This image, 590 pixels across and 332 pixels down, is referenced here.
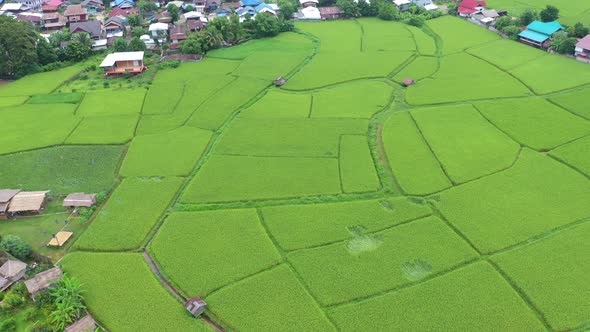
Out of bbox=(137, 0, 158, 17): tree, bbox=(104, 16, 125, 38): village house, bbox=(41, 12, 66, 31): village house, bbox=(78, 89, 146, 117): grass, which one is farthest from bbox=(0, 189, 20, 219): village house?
bbox=(137, 0, 158, 17): tree

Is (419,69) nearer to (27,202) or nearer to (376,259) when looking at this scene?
(376,259)

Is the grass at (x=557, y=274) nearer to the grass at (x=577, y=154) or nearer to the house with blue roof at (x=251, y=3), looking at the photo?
the grass at (x=577, y=154)

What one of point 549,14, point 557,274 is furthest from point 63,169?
point 549,14

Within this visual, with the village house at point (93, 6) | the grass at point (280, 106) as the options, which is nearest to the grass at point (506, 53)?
the grass at point (280, 106)

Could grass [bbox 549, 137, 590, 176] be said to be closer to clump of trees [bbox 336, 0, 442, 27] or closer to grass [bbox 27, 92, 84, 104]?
clump of trees [bbox 336, 0, 442, 27]

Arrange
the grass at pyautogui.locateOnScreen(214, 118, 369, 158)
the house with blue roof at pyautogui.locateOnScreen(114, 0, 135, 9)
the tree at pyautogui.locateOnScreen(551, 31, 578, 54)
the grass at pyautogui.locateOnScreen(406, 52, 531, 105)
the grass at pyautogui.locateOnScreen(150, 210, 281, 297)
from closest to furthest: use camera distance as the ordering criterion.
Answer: the grass at pyautogui.locateOnScreen(150, 210, 281, 297)
the grass at pyautogui.locateOnScreen(214, 118, 369, 158)
the grass at pyautogui.locateOnScreen(406, 52, 531, 105)
the tree at pyautogui.locateOnScreen(551, 31, 578, 54)
the house with blue roof at pyautogui.locateOnScreen(114, 0, 135, 9)

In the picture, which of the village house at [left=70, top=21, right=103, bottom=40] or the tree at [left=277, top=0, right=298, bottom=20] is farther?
the tree at [left=277, top=0, right=298, bottom=20]

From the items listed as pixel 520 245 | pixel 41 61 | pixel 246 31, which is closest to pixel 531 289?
pixel 520 245
